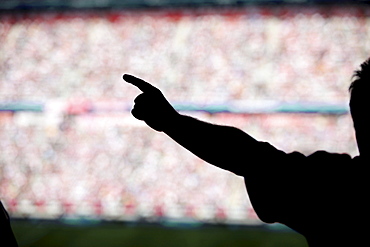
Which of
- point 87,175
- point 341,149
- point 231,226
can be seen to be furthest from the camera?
point 87,175

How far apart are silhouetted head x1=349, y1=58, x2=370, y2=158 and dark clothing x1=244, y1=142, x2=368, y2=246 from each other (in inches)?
0.8

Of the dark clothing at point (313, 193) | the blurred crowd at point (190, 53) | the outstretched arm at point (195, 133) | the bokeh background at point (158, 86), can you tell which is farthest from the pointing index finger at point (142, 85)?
the blurred crowd at point (190, 53)

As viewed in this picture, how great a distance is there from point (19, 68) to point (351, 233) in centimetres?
189

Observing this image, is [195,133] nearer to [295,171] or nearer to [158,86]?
[295,171]

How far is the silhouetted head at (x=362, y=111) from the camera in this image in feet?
1.44

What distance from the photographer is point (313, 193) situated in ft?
1.53

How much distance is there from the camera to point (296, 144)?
1855 millimetres

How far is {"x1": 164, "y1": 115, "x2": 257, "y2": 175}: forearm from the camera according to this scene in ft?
1.58

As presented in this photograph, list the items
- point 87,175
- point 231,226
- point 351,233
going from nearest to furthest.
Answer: point 351,233 < point 231,226 < point 87,175

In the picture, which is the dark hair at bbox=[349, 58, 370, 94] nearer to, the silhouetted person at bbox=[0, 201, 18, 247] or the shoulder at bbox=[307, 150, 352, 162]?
the shoulder at bbox=[307, 150, 352, 162]

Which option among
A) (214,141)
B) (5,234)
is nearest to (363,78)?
(214,141)

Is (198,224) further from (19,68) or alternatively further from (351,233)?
(351,233)

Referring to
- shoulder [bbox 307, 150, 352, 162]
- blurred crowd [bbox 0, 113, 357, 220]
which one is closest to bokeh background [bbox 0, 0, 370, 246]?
blurred crowd [bbox 0, 113, 357, 220]

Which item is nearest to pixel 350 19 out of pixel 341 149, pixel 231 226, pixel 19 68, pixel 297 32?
pixel 297 32
